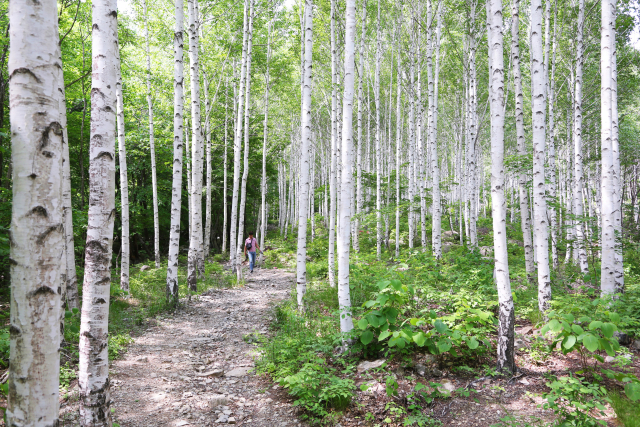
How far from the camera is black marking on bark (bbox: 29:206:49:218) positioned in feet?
4.88

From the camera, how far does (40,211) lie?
4.93 feet

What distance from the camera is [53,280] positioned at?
1520 mm

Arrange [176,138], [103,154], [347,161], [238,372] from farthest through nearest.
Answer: [176,138] < [347,161] < [238,372] < [103,154]

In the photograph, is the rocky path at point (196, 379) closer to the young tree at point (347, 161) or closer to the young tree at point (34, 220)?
the young tree at point (347, 161)

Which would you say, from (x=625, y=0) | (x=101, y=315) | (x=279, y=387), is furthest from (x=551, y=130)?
(x=101, y=315)

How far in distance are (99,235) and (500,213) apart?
4458mm

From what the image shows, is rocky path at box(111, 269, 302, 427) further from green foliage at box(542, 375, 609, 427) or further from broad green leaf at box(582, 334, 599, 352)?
broad green leaf at box(582, 334, 599, 352)

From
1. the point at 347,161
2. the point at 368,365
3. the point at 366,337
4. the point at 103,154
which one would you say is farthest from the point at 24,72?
the point at 368,365

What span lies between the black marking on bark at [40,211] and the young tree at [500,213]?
4.30 meters

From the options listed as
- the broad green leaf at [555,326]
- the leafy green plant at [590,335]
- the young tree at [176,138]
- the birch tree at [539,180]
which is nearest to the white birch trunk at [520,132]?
the birch tree at [539,180]

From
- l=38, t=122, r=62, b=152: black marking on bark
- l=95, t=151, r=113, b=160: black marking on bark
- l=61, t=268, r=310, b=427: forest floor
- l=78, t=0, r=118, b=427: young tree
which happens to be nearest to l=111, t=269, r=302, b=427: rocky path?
l=61, t=268, r=310, b=427: forest floor

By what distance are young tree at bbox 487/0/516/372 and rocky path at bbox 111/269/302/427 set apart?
2.71 metres

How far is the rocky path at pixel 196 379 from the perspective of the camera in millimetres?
3668

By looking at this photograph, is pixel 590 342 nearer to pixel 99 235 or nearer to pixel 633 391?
pixel 633 391
